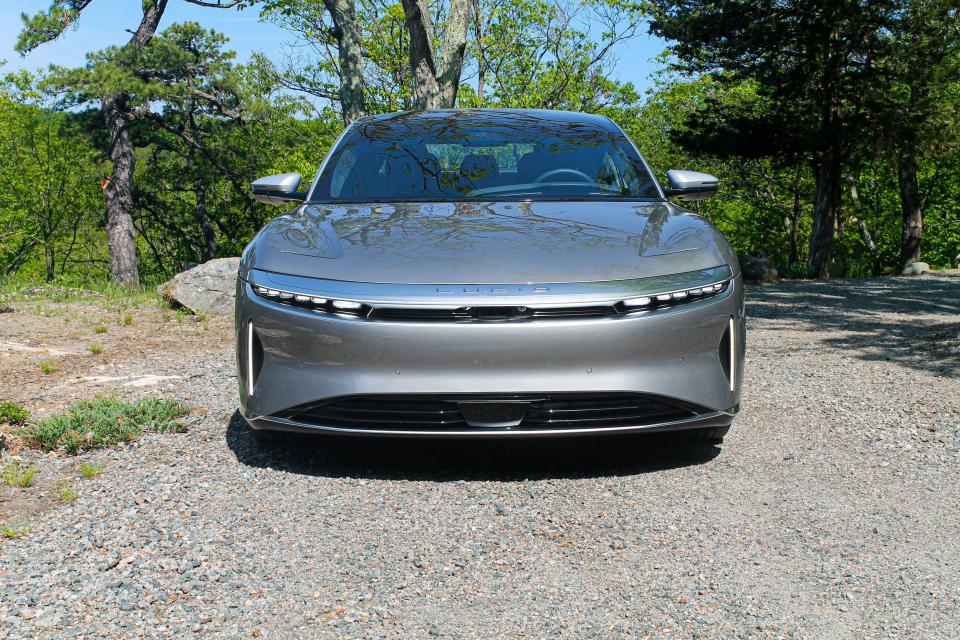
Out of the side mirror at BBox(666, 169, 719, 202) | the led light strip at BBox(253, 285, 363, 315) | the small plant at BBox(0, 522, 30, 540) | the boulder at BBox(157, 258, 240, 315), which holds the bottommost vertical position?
the boulder at BBox(157, 258, 240, 315)

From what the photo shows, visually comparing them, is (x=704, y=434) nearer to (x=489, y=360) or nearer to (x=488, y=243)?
(x=489, y=360)

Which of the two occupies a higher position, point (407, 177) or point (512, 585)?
point (407, 177)

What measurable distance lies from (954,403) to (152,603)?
→ 4.55m

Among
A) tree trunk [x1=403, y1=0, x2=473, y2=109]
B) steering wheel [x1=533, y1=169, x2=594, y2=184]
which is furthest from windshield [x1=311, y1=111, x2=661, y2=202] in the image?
tree trunk [x1=403, y1=0, x2=473, y2=109]

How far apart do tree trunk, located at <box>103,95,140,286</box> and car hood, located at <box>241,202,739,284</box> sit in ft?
64.3

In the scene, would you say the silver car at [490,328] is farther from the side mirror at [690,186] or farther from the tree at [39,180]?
the tree at [39,180]

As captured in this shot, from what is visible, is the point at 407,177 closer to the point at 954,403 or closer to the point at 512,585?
the point at 512,585

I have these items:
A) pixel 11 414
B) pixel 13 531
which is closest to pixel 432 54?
pixel 11 414

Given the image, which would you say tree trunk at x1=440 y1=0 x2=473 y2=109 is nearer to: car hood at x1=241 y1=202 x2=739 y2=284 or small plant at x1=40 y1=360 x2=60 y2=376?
small plant at x1=40 y1=360 x2=60 y2=376

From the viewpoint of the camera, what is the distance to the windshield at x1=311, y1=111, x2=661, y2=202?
181 inches

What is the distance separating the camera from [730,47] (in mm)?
18984

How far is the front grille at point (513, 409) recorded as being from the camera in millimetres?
3369

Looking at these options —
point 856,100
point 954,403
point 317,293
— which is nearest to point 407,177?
point 317,293

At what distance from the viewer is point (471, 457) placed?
394 centimetres
